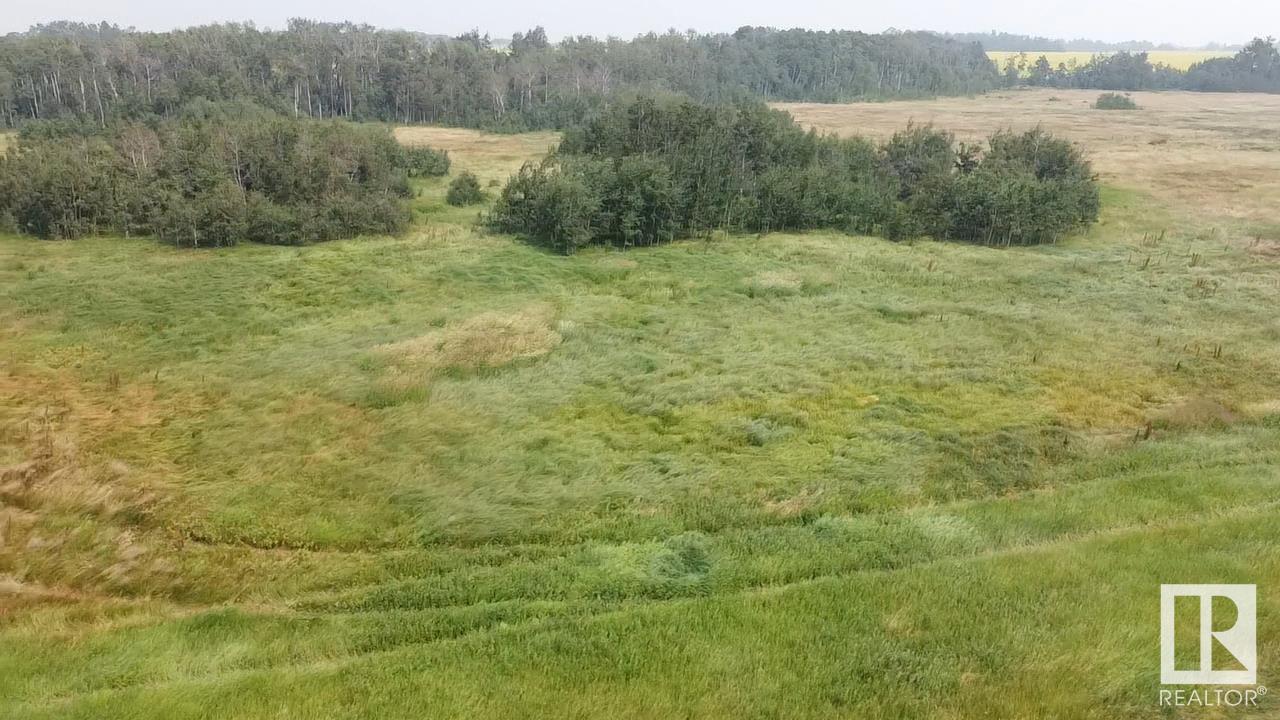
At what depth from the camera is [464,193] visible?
37938 millimetres

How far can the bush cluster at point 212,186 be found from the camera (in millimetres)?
29500

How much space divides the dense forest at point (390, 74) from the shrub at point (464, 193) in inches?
631

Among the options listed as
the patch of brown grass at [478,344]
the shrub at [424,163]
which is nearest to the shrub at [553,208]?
the patch of brown grass at [478,344]

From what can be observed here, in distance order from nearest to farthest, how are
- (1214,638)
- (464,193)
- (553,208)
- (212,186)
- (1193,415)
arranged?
(1214,638), (1193,415), (553,208), (212,186), (464,193)

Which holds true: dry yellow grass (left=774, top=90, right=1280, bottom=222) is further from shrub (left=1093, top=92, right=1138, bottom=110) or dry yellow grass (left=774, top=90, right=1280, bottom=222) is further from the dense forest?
the dense forest

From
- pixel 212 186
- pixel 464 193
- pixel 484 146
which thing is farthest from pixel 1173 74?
pixel 212 186

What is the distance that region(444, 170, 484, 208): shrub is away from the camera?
37.9m

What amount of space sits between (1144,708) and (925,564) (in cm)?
306

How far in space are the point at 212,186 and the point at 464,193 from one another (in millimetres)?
10804

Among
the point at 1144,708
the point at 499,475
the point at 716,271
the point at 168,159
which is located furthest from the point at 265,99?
the point at 1144,708

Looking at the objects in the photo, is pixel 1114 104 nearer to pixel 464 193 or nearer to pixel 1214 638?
pixel 464 193

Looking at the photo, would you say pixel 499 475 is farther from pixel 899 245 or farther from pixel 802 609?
pixel 899 245

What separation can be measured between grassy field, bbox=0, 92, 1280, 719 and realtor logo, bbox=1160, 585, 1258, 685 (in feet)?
0.55

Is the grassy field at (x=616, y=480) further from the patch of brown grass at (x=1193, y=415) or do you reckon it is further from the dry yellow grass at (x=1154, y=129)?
the dry yellow grass at (x=1154, y=129)
